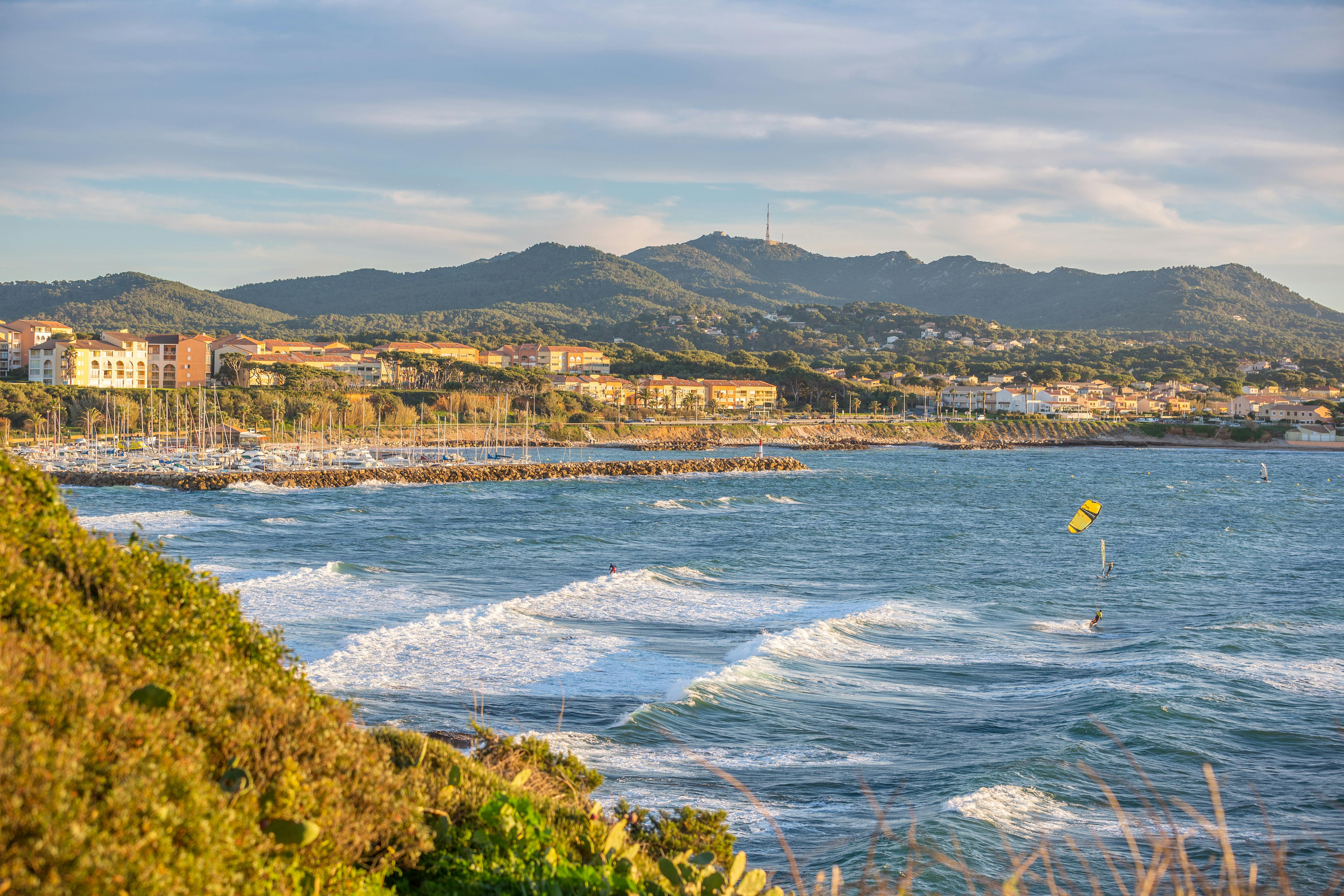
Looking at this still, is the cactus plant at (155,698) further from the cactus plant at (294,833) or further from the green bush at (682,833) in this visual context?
the green bush at (682,833)

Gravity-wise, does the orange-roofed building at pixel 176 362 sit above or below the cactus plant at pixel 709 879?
above

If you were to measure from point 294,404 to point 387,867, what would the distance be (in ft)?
269

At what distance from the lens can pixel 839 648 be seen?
16250 mm

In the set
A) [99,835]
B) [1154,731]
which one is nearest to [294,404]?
[1154,731]

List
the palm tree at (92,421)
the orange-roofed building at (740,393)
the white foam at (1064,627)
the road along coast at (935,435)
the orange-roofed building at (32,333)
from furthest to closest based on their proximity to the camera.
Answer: the orange-roofed building at (740,393) → the orange-roofed building at (32,333) → the road along coast at (935,435) → the palm tree at (92,421) → the white foam at (1064,627)

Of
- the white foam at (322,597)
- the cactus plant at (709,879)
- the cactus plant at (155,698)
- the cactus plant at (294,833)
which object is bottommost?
the white foam at (322,597)

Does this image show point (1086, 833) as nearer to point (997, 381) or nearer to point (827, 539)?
point (827, 539)

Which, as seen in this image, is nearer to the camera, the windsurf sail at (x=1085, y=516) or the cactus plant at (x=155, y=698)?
the cactus plant at (x=155, y=698)

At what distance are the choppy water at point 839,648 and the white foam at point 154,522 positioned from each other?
11.7 inches

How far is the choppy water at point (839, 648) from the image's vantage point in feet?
33.5

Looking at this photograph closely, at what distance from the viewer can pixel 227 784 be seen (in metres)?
3.85

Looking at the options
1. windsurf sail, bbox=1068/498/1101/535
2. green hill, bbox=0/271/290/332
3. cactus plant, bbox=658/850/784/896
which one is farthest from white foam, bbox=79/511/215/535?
green hill, bbox=0/271/290/332

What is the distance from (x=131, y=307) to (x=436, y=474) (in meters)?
149

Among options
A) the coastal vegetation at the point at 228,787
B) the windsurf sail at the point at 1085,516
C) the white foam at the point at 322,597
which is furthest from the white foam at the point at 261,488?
the coastal vegetation at the point at 228,787
